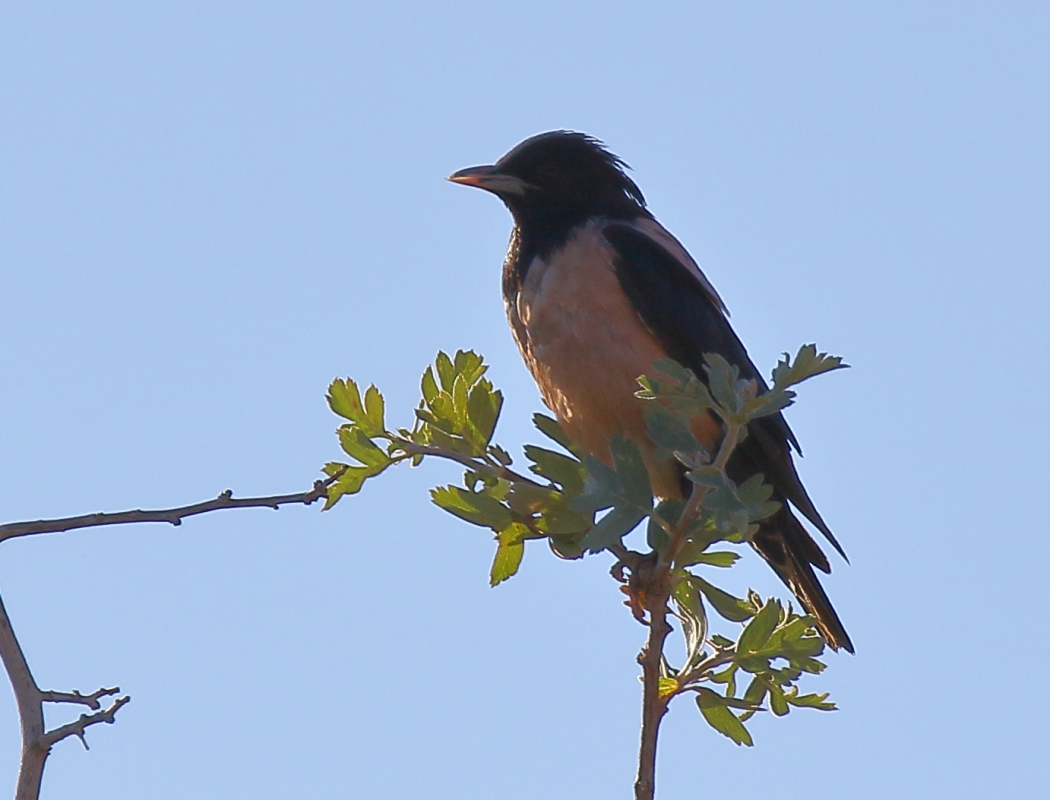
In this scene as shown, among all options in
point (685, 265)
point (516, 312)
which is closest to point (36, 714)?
point (516, 312)

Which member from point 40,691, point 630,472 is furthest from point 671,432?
point 40,691

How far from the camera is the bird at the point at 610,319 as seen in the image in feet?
21.5

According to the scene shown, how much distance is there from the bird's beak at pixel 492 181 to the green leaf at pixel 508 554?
2.99 metres

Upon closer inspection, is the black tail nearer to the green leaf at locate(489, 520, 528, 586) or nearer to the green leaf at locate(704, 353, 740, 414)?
the green leaf at locate(489, 520, 528, 586)

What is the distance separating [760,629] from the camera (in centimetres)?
462

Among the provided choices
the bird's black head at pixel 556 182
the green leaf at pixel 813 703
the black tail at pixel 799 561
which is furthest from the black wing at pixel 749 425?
the green leaf at pixel 813 703

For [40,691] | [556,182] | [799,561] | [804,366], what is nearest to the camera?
[40,691]

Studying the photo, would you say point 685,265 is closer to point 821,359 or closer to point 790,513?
point 790,513

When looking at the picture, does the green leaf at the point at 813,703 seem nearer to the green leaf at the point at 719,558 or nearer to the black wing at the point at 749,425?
the green leaf at the point at 719,558

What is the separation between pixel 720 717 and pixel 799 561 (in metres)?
2.17

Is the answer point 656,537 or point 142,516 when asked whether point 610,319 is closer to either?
point 656,537

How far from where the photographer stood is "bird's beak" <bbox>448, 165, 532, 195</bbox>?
7.51 m

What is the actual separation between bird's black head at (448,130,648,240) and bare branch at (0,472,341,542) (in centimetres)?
401

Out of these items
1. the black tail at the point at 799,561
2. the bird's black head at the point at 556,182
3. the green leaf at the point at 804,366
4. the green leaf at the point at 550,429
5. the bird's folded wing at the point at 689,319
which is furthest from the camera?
the bird's black head at the point at 556,182
